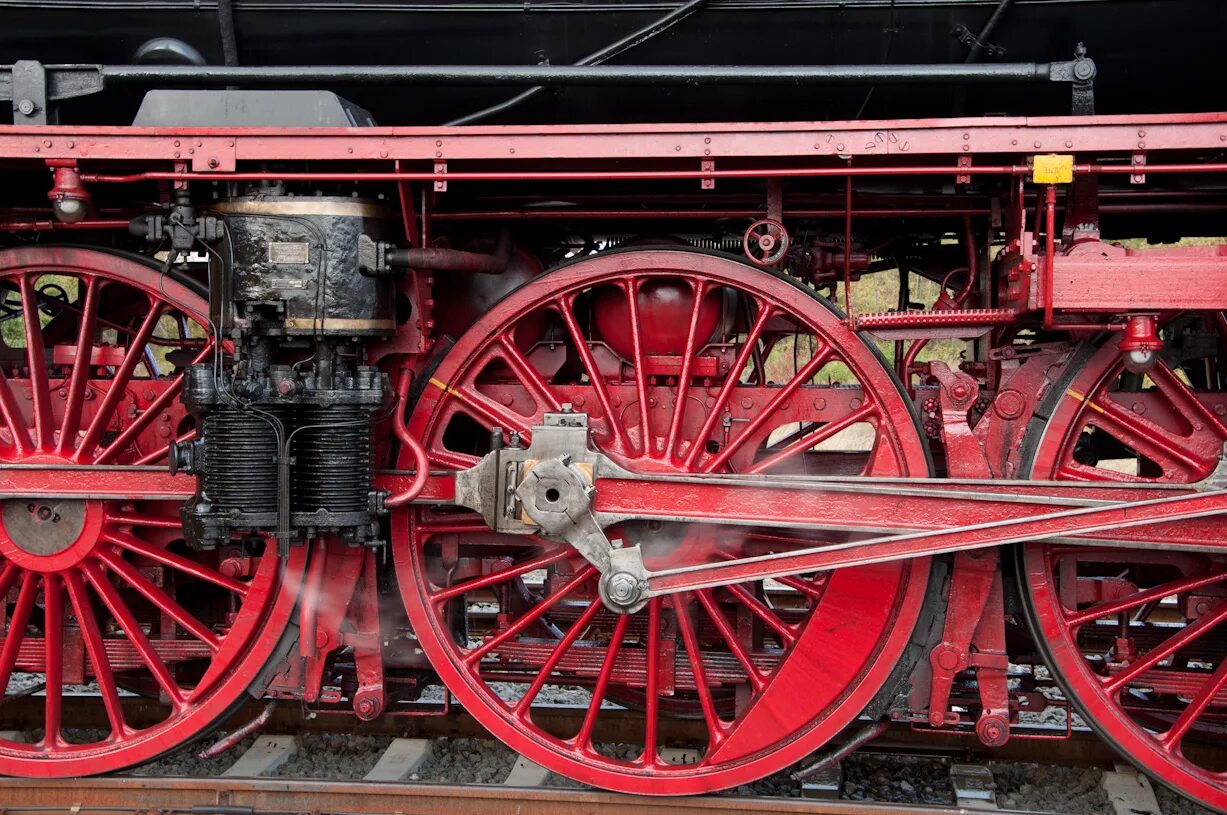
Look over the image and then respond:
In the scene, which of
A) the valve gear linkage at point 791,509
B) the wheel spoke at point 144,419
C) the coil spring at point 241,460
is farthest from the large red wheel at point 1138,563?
the wheel spoke at point 144,419

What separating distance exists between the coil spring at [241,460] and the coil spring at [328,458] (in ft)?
0.27

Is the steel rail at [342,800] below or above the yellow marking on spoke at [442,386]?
below

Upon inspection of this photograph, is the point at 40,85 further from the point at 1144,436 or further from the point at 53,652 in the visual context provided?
the point at 1144,436

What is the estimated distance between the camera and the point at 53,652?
11.1ft

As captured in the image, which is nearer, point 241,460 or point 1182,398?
point 241,460

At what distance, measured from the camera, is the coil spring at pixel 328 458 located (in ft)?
9.67

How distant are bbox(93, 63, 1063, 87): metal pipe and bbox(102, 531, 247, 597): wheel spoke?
60.7 inches

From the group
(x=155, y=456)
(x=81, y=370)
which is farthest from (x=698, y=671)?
(x=81, y=370)

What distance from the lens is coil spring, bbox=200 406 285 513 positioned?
2.91 meters

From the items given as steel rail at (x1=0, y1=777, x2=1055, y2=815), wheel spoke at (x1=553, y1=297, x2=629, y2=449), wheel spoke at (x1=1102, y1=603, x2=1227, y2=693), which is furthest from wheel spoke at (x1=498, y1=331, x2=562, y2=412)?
wheel spoke at (x1=1102, y1=603, x2=1227, y2=693)

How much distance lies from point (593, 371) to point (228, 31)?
5.00 ft

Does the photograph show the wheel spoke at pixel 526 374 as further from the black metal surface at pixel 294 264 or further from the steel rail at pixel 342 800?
the steel rail at pixel 342 800

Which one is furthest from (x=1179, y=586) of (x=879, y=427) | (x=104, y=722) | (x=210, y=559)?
(x=104, y=722)

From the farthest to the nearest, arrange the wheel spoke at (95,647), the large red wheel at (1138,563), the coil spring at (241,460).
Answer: the wheel spoke at (95,647) < the large red wheel at (1138,563) < the coil spring at (241,460)
